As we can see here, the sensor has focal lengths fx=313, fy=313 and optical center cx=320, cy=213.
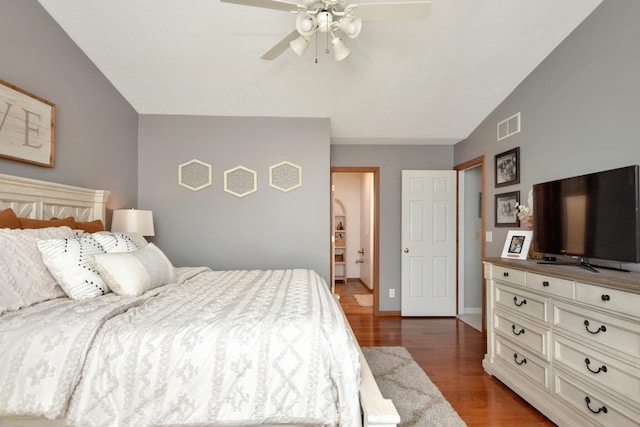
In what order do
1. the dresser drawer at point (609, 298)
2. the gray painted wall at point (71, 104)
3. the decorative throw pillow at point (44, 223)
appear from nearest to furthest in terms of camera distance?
the dresser drawer at point (609, 298), the decorative throw pillow at point (44, 223), the gray painted wall at point (71, 104)

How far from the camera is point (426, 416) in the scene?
2.02 meters

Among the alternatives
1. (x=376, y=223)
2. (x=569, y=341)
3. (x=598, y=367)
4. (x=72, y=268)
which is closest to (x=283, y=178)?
(x=376, y=223)

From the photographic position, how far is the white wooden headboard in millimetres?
2072

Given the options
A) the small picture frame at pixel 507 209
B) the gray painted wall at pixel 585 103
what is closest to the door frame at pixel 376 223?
the small picture frame at pixel 507 209

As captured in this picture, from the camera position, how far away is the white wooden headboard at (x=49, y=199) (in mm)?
2072

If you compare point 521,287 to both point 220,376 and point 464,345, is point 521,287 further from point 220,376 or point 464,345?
point 220,376

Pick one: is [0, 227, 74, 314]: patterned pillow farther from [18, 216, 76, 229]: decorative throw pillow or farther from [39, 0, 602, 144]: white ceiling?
[39, 0, 602, 144]: white ceiling

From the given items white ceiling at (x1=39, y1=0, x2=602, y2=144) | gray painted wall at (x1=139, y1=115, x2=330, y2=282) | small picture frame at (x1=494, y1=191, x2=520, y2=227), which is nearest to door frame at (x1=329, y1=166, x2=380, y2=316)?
white ceiling at (x1=39, y1=0, x2=602, y2=144)

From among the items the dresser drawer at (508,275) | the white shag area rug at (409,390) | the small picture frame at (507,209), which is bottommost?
the white shag area rug at (409,390)

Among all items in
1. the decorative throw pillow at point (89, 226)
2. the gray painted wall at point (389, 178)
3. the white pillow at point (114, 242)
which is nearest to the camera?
the white pillow at point (114, 242)

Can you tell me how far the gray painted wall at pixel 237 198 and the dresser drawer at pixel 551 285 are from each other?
83.3 inches

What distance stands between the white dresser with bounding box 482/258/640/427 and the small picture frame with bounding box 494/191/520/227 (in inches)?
34.9

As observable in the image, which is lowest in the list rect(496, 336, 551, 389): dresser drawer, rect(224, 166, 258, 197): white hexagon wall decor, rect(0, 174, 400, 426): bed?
rect(496, 336, 551, 389): dresser drawer

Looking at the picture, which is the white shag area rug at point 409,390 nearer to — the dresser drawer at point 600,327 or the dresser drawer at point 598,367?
the dresser drawer at point 598,367
